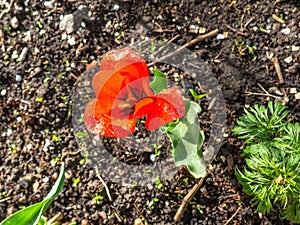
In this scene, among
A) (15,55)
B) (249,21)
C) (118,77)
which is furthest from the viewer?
(15,55)

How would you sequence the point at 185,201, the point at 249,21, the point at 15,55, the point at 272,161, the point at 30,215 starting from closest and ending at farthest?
the point at 30,215, the point at 272,161, the point at 185,201, the point at 249,21, the point at 15,55

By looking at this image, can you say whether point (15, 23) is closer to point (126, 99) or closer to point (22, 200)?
point (22, 200)

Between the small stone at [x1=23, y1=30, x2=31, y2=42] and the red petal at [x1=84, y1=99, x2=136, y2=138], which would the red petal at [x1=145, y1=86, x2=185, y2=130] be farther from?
the small stone at [x1=23, y1=30, x2=31, y2=42]

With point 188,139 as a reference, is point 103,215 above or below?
below

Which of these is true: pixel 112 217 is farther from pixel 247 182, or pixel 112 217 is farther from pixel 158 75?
pixel 158 75

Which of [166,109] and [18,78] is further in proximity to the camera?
[18,78]

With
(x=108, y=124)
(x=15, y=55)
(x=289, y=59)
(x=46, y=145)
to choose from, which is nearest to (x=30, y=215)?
(x=108, y=124)

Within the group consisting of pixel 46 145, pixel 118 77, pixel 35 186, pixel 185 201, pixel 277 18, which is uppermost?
pixel 118 77
